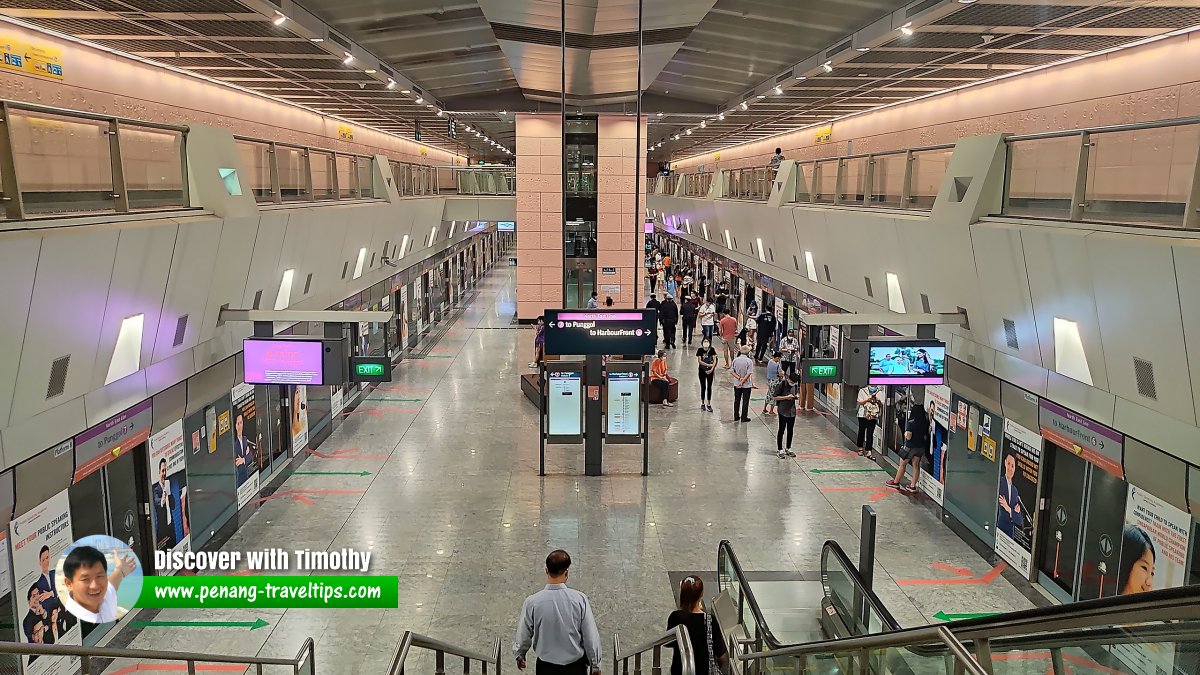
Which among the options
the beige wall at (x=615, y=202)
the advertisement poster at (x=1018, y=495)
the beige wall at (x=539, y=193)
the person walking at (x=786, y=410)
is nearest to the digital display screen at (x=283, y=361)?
the person walking at (x=786, y=410)

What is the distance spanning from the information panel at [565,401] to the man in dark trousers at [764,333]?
31.4 ft

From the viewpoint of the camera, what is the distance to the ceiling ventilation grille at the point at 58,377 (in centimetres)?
596

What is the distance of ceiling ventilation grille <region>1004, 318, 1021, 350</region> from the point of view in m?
8.21

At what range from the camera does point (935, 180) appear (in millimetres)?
9117

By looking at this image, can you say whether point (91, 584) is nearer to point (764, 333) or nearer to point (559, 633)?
point (559, 633)

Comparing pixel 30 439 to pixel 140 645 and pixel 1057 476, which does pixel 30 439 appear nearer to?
pixel 140 645

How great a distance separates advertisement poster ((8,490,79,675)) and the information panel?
21.3 feet

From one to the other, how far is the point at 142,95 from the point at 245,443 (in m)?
8.76

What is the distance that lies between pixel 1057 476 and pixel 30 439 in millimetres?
9181

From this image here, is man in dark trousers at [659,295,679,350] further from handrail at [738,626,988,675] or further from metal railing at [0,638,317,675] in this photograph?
handrail at [738,626,988,675]

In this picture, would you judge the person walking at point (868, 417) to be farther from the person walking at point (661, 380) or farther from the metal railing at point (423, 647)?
the metal railing at point (423, 647)

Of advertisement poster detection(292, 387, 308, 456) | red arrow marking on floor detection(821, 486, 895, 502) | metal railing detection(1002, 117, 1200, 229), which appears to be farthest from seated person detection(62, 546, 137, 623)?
metal railing detection(1002, 117, 1200, 229)

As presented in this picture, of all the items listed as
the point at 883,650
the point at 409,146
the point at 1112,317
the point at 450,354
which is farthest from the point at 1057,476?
the point at 409,146

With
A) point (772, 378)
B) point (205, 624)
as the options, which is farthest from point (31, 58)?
point (772, 378)
